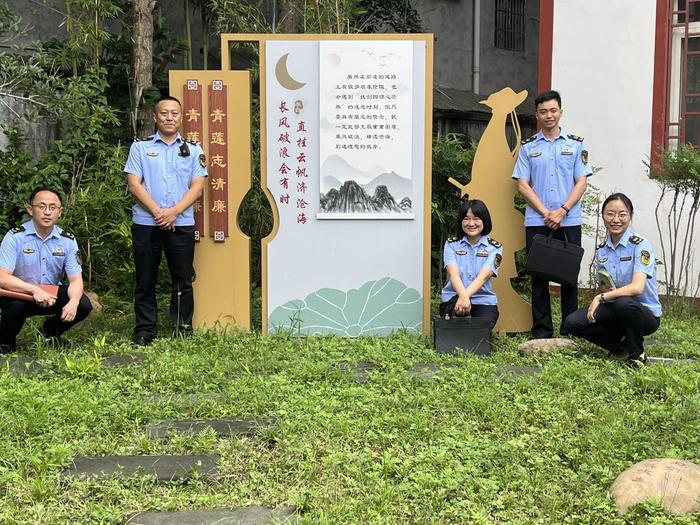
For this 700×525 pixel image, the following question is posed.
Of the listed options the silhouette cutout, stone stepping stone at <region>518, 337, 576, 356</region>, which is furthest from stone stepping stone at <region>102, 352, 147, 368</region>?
the silhouette cutout

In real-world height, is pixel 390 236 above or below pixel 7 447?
above

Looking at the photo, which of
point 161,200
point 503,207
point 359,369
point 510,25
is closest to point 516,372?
point 359,369

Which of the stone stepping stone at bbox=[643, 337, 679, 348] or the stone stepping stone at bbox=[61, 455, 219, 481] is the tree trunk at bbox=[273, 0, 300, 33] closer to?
the stone stepping stone at bbox=[643, 337, 679, 348]

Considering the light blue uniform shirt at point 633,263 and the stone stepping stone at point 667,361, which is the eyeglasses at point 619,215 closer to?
the light blue uniform shirt at point 633,263

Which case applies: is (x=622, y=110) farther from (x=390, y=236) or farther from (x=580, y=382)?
(x=580, y=382)

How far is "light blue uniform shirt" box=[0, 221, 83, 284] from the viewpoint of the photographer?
480 centimetres

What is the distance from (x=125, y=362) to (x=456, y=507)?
2565 millimetres

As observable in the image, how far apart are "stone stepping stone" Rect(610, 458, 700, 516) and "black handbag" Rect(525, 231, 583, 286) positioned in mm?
2244

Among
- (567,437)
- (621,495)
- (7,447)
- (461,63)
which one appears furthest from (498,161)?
(461,63)

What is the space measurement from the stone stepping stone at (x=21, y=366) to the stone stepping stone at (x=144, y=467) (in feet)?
4.55

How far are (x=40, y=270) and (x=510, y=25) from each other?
34.8 ft

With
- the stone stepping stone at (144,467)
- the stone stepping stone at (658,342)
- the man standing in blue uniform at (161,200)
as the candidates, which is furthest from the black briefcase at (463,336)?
the stone stepping stone at (144,467)

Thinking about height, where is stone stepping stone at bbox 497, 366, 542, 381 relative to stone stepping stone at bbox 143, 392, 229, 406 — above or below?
above

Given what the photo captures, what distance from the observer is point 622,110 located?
23.7 feet
